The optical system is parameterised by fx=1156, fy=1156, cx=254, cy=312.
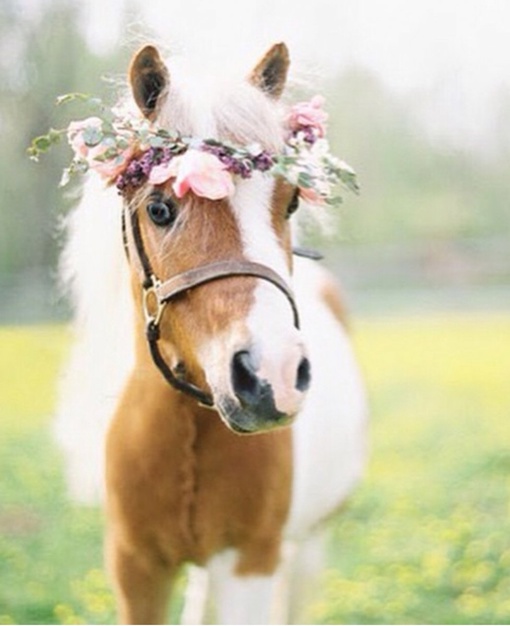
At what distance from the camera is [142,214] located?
1.29 meters

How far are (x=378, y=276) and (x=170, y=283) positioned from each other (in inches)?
143

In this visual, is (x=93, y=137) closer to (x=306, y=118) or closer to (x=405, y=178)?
(x=306, y=118)

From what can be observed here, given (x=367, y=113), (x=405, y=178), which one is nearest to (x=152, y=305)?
(x=367, y=113)

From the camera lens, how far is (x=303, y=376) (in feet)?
3.81

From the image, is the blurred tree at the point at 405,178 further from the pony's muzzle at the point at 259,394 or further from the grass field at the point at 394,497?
the pony's muzzle at the point at 259,394

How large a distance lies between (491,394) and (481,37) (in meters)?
1.63

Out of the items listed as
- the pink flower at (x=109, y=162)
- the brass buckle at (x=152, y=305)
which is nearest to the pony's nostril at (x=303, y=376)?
the brass buckle at (x=152, y=305)

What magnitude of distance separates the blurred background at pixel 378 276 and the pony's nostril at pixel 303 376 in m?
0.43

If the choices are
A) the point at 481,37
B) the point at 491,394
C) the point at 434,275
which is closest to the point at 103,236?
the point at 481,37

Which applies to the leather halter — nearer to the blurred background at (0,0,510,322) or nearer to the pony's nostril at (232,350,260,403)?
the pony's nostril at (232,350,260,403)

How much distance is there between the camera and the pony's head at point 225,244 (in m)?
1.15

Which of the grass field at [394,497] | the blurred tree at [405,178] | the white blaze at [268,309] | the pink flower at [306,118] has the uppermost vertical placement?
the pink flower at [306,118]

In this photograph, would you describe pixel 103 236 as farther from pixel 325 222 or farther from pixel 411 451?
pixel 411 451

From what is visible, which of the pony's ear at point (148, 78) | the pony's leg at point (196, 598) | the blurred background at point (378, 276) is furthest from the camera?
the blurred background at point (378, 276)
